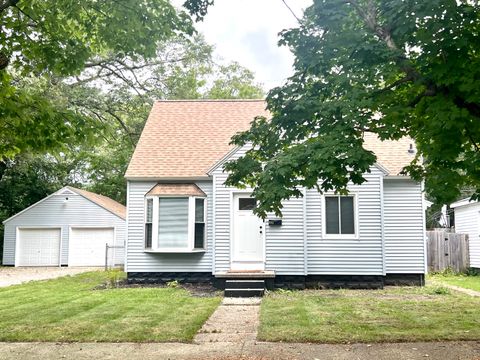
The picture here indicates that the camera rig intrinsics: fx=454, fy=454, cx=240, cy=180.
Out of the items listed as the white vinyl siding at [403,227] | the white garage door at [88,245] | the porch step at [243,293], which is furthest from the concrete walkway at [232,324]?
the white garage door at [88,245]

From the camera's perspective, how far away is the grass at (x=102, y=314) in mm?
7051

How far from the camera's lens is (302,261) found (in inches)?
518

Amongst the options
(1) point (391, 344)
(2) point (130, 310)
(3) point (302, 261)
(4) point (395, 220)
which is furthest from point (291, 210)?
(1) point (391, 344)

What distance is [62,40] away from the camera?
762 cm

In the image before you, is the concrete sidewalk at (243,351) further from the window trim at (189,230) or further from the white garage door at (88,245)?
the white garage door at (88,245)

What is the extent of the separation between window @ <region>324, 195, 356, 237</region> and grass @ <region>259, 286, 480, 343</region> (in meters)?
2.03

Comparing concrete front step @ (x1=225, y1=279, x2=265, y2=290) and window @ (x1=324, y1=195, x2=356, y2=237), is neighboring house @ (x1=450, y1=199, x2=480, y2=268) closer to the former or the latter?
window @ (x1=324, y1=195, x2=356, y2=237)

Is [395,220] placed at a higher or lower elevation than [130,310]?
higher

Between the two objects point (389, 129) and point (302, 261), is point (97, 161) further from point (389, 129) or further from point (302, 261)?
point (389, 129)

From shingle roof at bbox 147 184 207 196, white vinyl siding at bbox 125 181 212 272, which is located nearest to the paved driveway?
white vinyl siding at bbox 125 181 212 272

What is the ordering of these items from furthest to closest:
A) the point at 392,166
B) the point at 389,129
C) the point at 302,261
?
1. the point at 392,166
2. the point at 302,261
3. the point at 389,129

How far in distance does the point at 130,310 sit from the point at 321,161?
5.63 meters

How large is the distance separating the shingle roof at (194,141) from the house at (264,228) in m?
0.05

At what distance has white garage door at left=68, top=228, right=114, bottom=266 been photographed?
78.9ft
